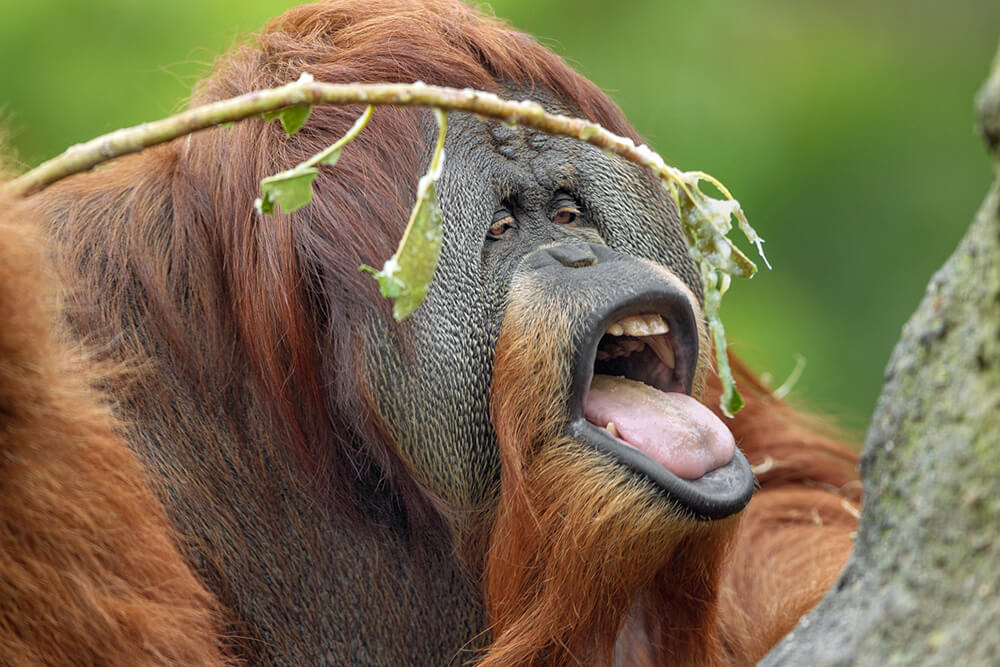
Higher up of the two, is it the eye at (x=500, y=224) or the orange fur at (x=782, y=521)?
the eye at (x=500, y=224)

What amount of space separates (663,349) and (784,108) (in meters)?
4.17

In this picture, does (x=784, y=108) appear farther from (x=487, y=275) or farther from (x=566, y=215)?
(x=487, y=275)

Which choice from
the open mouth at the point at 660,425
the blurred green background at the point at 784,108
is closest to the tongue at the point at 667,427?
the open mouth at the point at 660,425

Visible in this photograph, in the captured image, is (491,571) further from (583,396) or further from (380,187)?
(380,187)

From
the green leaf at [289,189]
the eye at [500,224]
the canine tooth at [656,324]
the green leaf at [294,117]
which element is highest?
the green leaf at [294,117]

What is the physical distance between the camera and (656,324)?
1898mm

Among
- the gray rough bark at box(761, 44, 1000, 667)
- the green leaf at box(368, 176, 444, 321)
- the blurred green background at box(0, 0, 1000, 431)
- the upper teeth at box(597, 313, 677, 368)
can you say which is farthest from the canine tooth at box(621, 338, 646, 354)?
the blurred green background at box(0, 0, 1000, 431)

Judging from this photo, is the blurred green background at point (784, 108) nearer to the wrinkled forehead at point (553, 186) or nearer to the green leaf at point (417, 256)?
the wrinkled forehead at point (553, 186)

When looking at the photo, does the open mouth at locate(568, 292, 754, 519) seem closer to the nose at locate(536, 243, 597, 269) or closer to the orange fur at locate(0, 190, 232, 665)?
the nose at locate(536, 243, 597, 269)

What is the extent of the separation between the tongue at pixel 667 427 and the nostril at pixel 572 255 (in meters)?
0.19

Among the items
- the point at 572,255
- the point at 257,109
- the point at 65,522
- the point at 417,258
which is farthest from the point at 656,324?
the point at 65,522

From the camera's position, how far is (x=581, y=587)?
5.96 feet

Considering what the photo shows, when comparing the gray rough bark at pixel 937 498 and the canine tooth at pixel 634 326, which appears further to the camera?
the canine tooth at pixel 634 326

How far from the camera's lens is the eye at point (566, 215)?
2.00 metres
